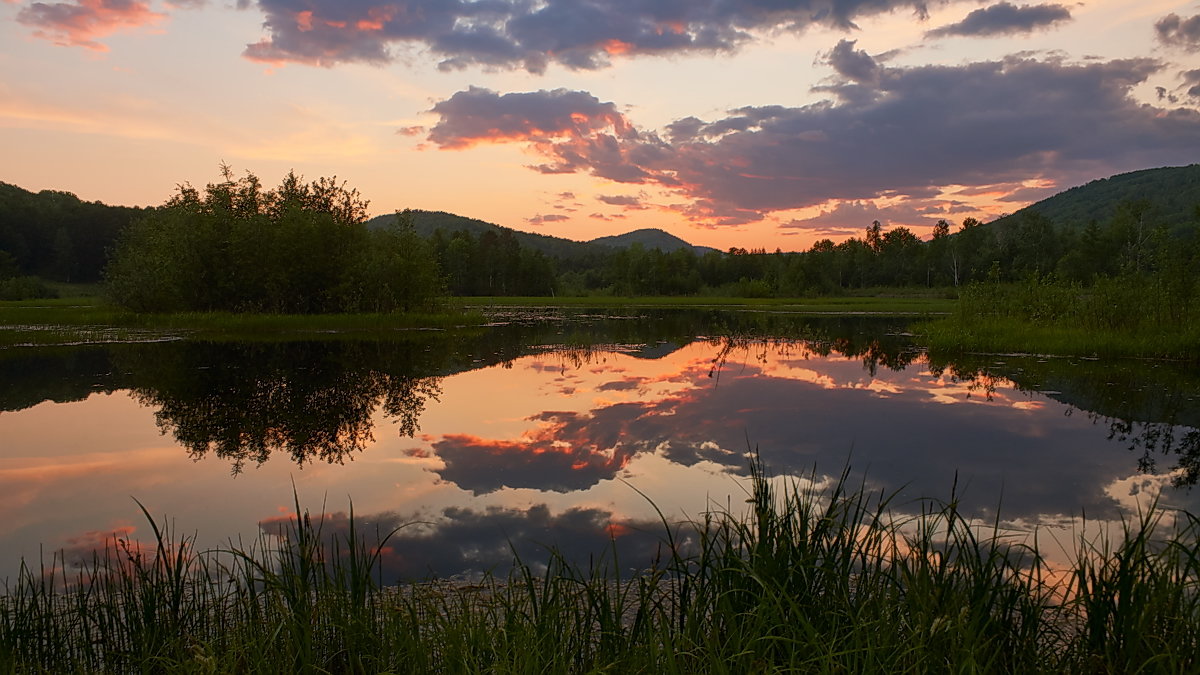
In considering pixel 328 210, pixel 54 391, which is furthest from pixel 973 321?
pixel 328 210

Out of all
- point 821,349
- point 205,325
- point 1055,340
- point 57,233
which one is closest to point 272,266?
point 205,325

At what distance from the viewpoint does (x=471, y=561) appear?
6465 mm

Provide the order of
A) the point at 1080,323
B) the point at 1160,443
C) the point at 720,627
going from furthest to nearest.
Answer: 1. the point at 1080,323
2. the point at 1160,443
3. the point at 720,627

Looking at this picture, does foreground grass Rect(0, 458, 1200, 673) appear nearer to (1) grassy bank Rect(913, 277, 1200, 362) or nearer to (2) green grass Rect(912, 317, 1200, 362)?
(2) green grass Rect(912, 317, 1200, 362)

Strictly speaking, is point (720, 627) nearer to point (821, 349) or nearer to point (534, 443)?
point (534, 443)

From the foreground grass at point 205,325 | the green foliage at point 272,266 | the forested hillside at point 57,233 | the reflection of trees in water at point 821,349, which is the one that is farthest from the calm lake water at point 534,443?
the forested hillside at point 57,233

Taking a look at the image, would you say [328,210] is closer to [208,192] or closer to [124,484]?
[208,192]

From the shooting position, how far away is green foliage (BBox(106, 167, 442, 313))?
3747 cm

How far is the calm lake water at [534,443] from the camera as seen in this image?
7625mm

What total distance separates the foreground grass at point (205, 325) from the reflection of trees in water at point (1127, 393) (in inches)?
1069

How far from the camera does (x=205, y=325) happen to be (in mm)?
33844

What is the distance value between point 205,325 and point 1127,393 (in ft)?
124

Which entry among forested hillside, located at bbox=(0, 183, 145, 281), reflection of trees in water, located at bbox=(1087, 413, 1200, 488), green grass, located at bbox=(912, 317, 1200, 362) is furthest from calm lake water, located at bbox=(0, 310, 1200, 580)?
forested hillside, located at bbox=(0, 183, 145, 281)

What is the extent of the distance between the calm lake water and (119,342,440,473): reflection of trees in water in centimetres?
10
